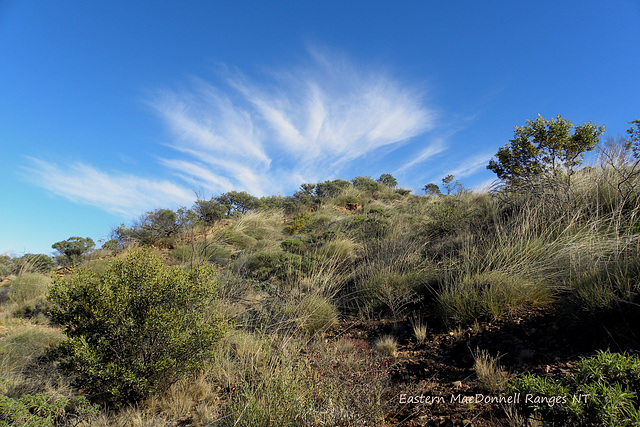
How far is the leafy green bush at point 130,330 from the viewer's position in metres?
2.64

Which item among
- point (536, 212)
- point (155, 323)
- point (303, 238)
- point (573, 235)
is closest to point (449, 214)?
point (536, 212)

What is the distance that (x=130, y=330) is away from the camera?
2.74 m

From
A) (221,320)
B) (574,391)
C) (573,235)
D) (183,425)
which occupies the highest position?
(573,235)

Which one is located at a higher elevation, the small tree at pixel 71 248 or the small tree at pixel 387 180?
the small tree at pixel 387 180

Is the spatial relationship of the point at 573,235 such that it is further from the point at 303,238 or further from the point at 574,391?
the point at 303,238

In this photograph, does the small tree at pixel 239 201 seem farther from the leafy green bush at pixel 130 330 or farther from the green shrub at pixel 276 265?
the leafy green bush at pixel 130 330

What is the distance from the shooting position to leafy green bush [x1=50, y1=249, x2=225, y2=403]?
264 cm

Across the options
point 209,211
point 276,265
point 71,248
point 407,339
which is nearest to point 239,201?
point 209,211

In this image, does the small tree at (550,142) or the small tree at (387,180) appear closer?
the small tree at (550,142)

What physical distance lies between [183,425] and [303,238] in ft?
23.6

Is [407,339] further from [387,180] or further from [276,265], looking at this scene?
[387,180]

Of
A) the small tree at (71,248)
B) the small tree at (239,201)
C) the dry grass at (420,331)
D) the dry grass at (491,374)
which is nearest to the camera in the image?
the dry grass at (491,374)

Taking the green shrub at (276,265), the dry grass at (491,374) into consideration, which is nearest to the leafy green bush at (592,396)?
the dry grass at (491,374)

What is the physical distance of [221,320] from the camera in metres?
3.41
